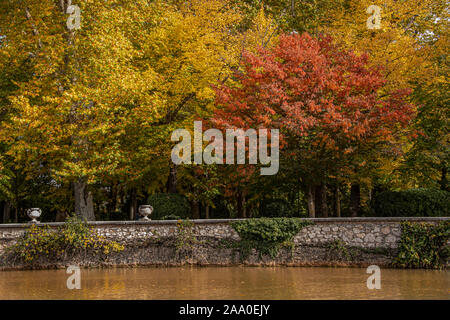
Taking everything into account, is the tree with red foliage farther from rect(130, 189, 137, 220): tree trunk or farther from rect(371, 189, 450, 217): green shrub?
rect(130, 189, 137, 220): tree trunk

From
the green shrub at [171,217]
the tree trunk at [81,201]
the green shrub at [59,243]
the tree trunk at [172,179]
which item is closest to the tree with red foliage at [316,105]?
the green shrub at [171,217]

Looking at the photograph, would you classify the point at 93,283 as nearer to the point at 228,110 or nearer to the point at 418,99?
the point at 228,110

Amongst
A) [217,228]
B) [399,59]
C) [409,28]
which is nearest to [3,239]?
[217,228]

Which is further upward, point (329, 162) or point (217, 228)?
point (329, 162)

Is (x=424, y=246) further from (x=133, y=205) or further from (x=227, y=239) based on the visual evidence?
(x=133, y=205)

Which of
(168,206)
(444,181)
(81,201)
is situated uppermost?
(444,181)

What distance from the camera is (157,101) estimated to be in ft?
A: 66.3

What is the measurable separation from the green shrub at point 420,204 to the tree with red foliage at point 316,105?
2.11 meters

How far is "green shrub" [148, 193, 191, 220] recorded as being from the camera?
65.7ft

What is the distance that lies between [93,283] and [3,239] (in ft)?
19.7

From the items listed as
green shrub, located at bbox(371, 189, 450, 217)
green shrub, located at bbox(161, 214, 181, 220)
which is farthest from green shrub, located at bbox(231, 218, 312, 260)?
green shrub, located at bbox(371, 189, 450, 217)

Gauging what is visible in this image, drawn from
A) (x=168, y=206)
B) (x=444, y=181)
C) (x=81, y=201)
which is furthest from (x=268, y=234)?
(x=444, y=181)

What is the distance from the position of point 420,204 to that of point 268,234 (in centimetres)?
608

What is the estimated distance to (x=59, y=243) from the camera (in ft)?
58.5
